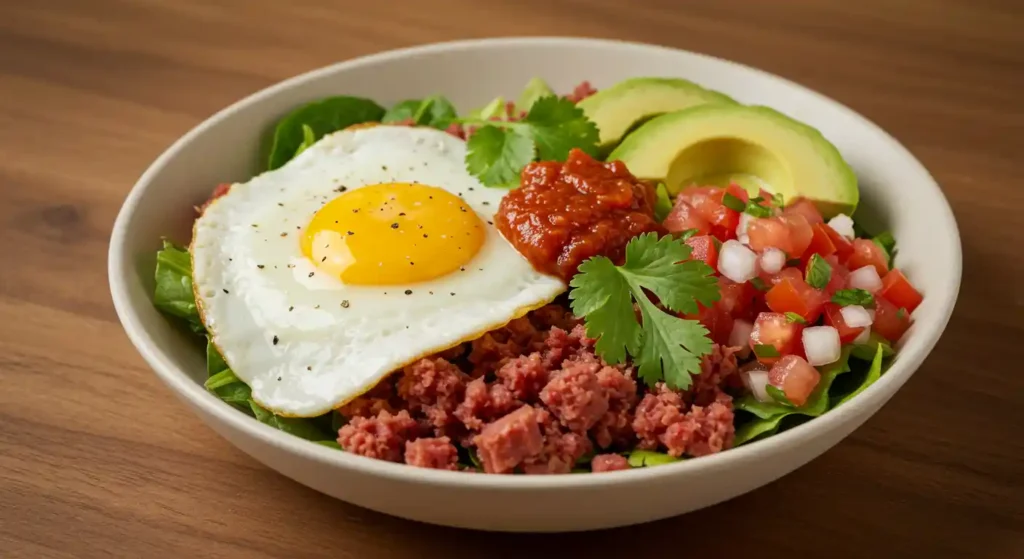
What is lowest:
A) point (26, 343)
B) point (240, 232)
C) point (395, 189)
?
point (26, 343)

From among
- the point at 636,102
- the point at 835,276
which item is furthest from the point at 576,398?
the point at 636,102

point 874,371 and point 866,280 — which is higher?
point 866,280

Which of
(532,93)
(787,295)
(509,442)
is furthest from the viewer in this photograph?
(532,93)

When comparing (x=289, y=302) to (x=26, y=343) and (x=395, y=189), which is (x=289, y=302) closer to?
(x=395, y=189)

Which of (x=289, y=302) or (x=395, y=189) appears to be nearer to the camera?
(x=289, y=302)

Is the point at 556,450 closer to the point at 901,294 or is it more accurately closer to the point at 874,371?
the point at 874,371

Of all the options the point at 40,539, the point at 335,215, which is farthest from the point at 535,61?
the point at 40,539
